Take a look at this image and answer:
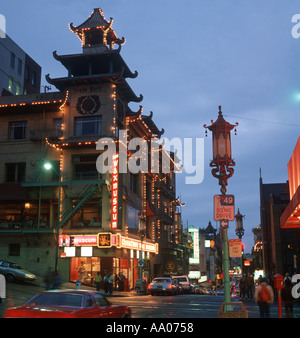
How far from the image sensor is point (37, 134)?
45.2 meters

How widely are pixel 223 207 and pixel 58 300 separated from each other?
6.44 meters

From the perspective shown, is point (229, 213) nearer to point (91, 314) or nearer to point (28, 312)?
point (91, 314)

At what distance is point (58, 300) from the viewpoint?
11.2m

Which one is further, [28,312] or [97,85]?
[97,85]

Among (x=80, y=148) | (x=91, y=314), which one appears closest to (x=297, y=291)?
(x=91, y=314)

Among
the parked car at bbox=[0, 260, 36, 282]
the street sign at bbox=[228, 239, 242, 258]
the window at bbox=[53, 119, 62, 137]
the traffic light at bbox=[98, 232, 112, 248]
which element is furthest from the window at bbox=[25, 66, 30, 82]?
the street sign at bbox=[228, 239, 242, 258]

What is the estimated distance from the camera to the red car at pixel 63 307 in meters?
10.6

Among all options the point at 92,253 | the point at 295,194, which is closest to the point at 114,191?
the point at 92,253

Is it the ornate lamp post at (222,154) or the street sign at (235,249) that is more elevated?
the ornate lamp post at (222,154)

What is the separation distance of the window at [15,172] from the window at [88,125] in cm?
680

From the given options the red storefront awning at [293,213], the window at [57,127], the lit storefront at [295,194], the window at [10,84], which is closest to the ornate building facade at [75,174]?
the window at [57,127]

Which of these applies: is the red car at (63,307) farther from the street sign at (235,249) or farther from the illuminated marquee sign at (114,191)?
the illuminated marquee sign at (114,191)

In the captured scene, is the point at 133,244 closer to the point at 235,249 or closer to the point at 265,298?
the point at 235,249
